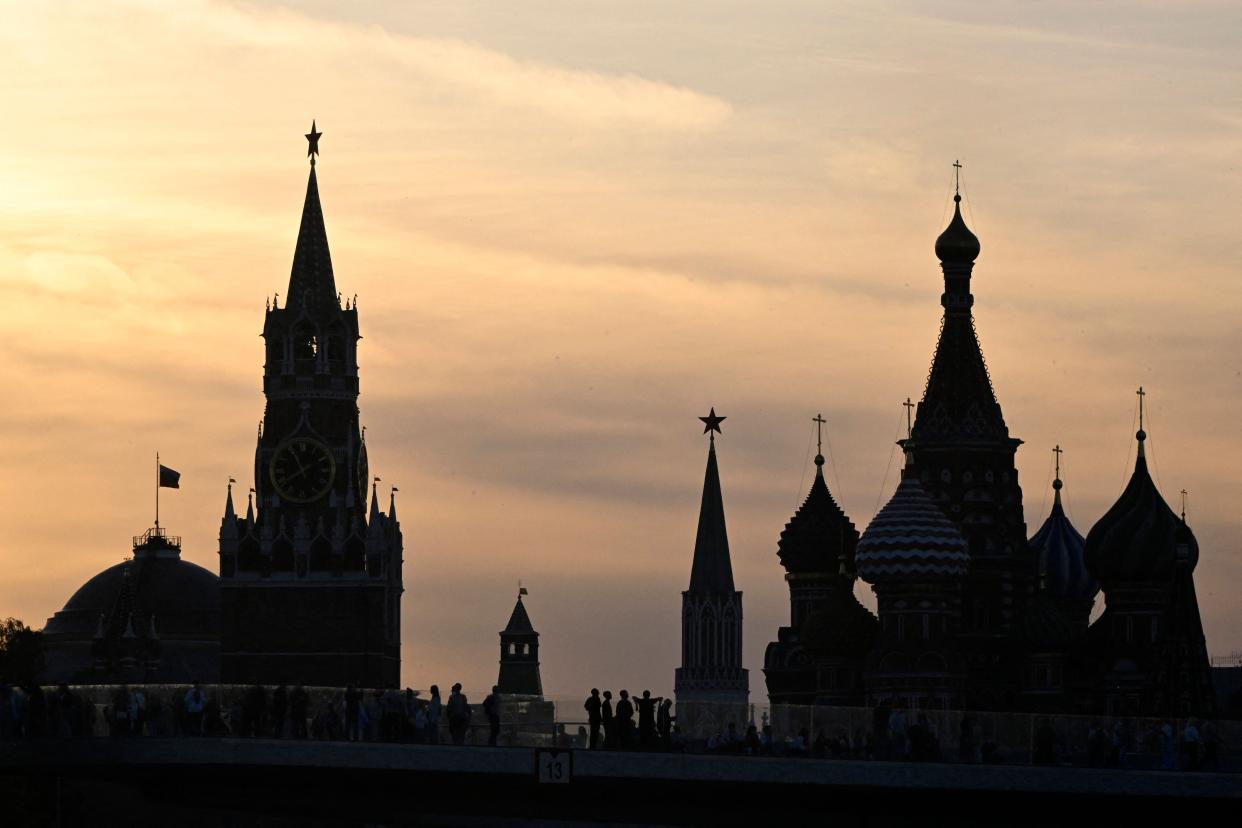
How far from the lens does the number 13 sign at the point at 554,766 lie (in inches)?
3644

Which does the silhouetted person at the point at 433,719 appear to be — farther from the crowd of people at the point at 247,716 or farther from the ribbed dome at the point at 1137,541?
the ribbed dome at the point at 1137,541

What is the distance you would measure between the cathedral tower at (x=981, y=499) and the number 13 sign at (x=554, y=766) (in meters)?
98.9

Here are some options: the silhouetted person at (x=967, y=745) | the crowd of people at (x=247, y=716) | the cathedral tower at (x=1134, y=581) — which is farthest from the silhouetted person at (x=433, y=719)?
the cathedral tower at (x=1134, y=581)

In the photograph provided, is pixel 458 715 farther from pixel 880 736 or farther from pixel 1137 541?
pixel 1137 541

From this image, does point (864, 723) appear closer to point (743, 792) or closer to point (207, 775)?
→ point (743, 792)

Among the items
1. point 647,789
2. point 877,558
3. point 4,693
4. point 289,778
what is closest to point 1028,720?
point 647,789

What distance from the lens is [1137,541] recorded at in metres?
188

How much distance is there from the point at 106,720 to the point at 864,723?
19.2 meters

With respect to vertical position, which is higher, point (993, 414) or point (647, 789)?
point (993, 414)

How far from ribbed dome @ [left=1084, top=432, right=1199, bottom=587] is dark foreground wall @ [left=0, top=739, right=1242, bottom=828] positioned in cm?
8854

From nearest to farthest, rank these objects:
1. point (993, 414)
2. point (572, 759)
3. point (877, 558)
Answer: point (572, 759) → point (877, 558) → point (993, 414)

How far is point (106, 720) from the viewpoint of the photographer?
95375mm

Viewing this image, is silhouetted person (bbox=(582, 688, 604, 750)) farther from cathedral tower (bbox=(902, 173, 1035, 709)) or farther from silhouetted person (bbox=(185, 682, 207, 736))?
cathedral tower (bbox=(902, 173, 1035, 709))

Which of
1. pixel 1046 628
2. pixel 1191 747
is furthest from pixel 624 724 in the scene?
pixel 1046 628
